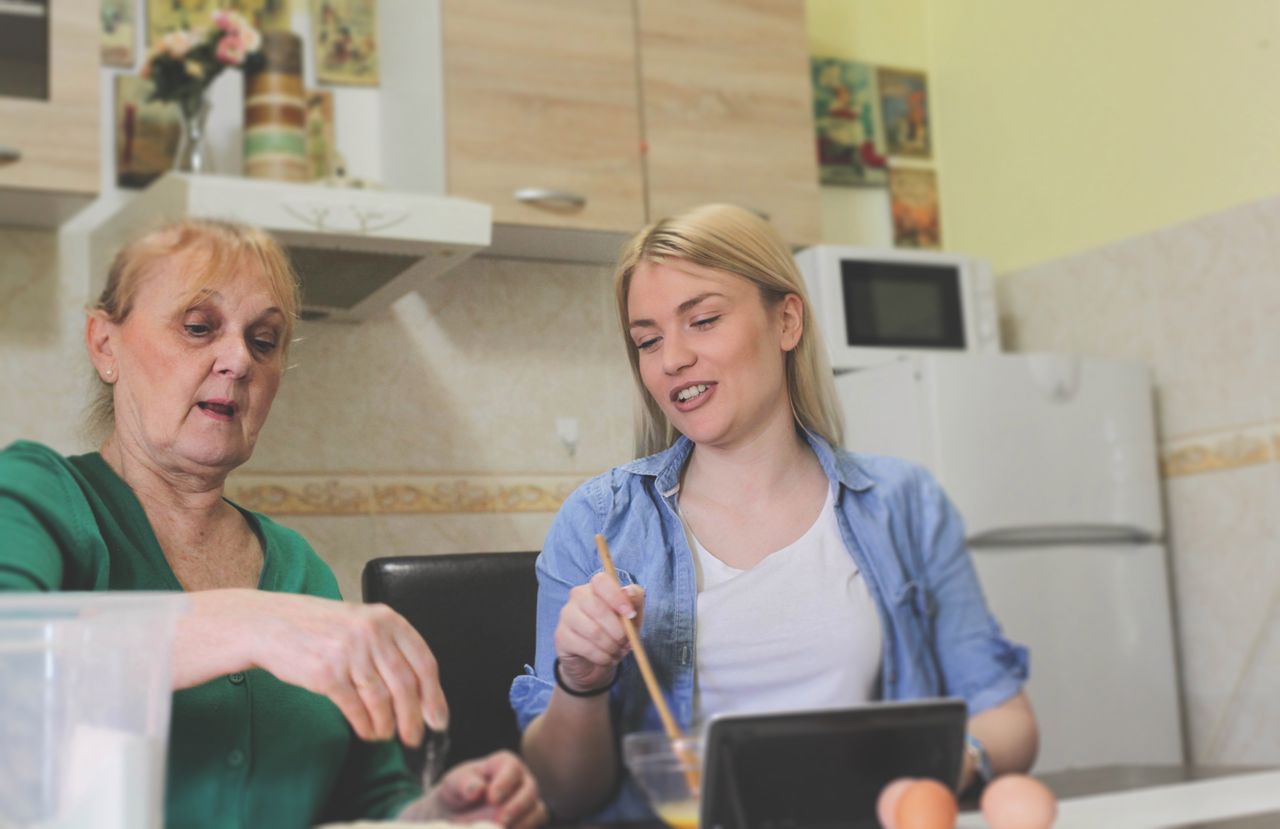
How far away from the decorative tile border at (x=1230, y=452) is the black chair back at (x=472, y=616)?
1089 millimetres

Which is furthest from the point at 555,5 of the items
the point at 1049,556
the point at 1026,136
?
the point at 1049,556

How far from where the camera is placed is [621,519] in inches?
33.4

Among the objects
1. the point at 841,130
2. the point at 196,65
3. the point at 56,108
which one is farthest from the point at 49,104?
the point at 841,130

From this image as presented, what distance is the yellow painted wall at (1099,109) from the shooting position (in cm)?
143

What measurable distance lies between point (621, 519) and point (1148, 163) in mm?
956

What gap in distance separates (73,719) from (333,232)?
1.67 feet

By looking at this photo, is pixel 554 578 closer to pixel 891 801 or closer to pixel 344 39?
pixel 891 801

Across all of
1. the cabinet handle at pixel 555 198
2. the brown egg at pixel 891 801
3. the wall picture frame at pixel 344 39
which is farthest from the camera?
the cabinet handle at pixel 555 198

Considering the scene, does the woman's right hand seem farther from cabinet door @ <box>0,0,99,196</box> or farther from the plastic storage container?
cabinet door @ <box>0,0,99,196</box>

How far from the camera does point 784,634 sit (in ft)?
2.68

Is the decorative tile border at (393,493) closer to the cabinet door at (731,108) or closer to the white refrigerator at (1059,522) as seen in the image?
the white refrigerator at (1059,522)

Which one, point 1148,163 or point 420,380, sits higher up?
point 1148,163

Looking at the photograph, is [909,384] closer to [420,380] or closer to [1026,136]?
[1026,136]

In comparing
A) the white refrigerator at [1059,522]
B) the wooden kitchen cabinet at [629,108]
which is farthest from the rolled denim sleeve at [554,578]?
the wooden kitchen cabinet at [629,108]
